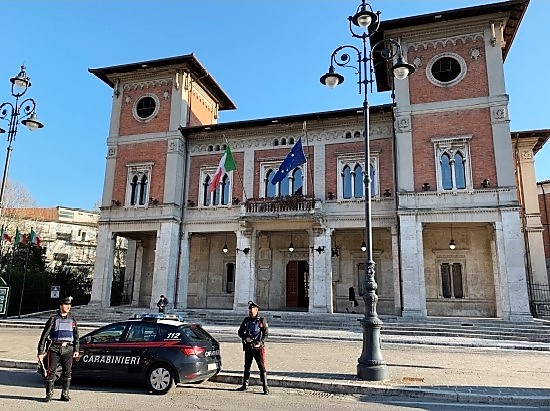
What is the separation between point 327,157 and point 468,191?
24.9 feet

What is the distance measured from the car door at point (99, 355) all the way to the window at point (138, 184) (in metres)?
17.7

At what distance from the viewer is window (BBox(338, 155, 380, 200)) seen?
22438 mm

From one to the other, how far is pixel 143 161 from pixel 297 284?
12.4m

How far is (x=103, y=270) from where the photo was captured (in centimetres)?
2445

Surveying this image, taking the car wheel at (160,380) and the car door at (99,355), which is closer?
the car wheel at (160,380)

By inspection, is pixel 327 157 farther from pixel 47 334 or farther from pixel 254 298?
pixel 47 334

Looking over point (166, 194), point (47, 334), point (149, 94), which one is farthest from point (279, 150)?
point (47, 334)

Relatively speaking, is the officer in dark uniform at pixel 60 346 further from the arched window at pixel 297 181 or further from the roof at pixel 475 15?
the roof at pixel 475 15

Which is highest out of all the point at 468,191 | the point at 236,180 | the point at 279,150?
the point at 279,150

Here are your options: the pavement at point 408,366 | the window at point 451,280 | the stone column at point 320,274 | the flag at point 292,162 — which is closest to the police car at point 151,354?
the pavement at point 408,366

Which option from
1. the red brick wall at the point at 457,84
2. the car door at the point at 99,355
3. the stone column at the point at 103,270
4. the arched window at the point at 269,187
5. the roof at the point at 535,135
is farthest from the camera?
the stone column at the point at 103,270

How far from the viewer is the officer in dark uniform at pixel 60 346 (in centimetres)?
693

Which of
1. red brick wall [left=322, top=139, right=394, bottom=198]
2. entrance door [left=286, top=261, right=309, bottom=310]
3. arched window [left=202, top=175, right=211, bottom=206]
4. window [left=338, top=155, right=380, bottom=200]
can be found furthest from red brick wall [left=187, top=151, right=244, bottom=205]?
window [left=338, top=155, right=380, bottom=200]

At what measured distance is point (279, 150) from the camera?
24297 mm
